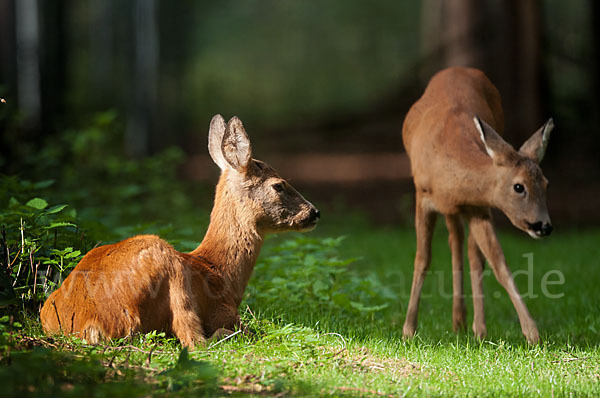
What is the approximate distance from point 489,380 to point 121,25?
1243 inches

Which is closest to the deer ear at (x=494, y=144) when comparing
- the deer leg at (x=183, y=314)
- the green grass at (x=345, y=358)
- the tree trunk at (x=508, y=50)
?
the green grass at (x=345, y=358)

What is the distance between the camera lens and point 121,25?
110 feet

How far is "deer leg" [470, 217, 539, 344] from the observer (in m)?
5.21

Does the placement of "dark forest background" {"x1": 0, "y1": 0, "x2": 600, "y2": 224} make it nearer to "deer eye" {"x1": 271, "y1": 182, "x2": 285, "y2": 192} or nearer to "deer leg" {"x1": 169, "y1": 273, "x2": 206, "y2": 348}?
"deer eye" {"x1": 271, "y1": 182, "x2": 285, "y2": 192}

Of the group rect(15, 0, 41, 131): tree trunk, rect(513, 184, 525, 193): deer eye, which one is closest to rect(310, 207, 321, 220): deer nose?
rect(513, 184, 525, 193): deer eye

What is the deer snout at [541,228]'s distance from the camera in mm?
5117

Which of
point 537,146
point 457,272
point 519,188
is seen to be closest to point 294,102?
point 457,272

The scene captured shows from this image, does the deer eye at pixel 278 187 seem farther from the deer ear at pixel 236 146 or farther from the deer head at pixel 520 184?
the deer head at pixel 520 184

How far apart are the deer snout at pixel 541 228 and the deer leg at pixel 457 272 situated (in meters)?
0.78

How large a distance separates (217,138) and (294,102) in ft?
113

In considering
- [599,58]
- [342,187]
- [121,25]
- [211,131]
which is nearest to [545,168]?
[599,58]

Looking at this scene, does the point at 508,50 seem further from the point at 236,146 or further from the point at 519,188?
the point at 236,146

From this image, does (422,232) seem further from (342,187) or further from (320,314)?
(342,187)

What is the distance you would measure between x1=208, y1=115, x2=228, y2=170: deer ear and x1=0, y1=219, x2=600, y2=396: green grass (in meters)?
1.01
